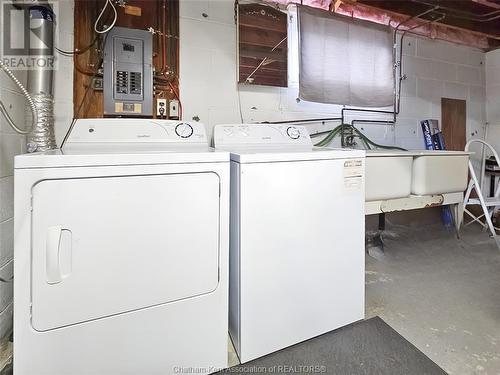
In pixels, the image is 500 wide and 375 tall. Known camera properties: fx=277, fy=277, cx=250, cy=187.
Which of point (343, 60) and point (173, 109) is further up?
point (343, 60)

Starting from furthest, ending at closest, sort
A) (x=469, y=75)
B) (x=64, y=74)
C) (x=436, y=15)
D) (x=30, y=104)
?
1. (x=469, y=75)
2. (x=436, y=15)
3. (x=64, y=74)
4. (x=30, y=104)

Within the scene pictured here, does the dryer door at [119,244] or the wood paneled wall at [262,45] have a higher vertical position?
the wood paneled wall at [262,45]

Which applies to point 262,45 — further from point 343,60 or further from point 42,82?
point 42,82

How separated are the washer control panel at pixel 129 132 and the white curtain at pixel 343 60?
1.11 meters

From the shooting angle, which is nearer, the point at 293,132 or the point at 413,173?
the point at 293,132

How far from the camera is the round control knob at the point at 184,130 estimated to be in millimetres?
1584

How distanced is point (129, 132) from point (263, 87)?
1.15 m

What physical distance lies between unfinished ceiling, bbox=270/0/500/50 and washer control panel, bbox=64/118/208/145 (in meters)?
1.46

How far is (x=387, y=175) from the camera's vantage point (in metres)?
2.08

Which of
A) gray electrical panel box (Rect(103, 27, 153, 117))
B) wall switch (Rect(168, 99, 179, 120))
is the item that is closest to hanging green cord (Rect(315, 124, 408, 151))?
wall switch (Rect(168, 99, 179, 120))

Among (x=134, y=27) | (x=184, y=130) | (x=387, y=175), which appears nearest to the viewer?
(x=184, y=130)

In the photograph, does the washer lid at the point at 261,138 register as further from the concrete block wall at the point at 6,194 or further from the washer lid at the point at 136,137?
the concrete block wall at the point at 6,194

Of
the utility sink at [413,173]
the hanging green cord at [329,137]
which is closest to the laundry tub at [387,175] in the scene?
the utility sink at [413,173]

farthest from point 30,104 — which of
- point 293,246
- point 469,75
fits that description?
point 469,75
